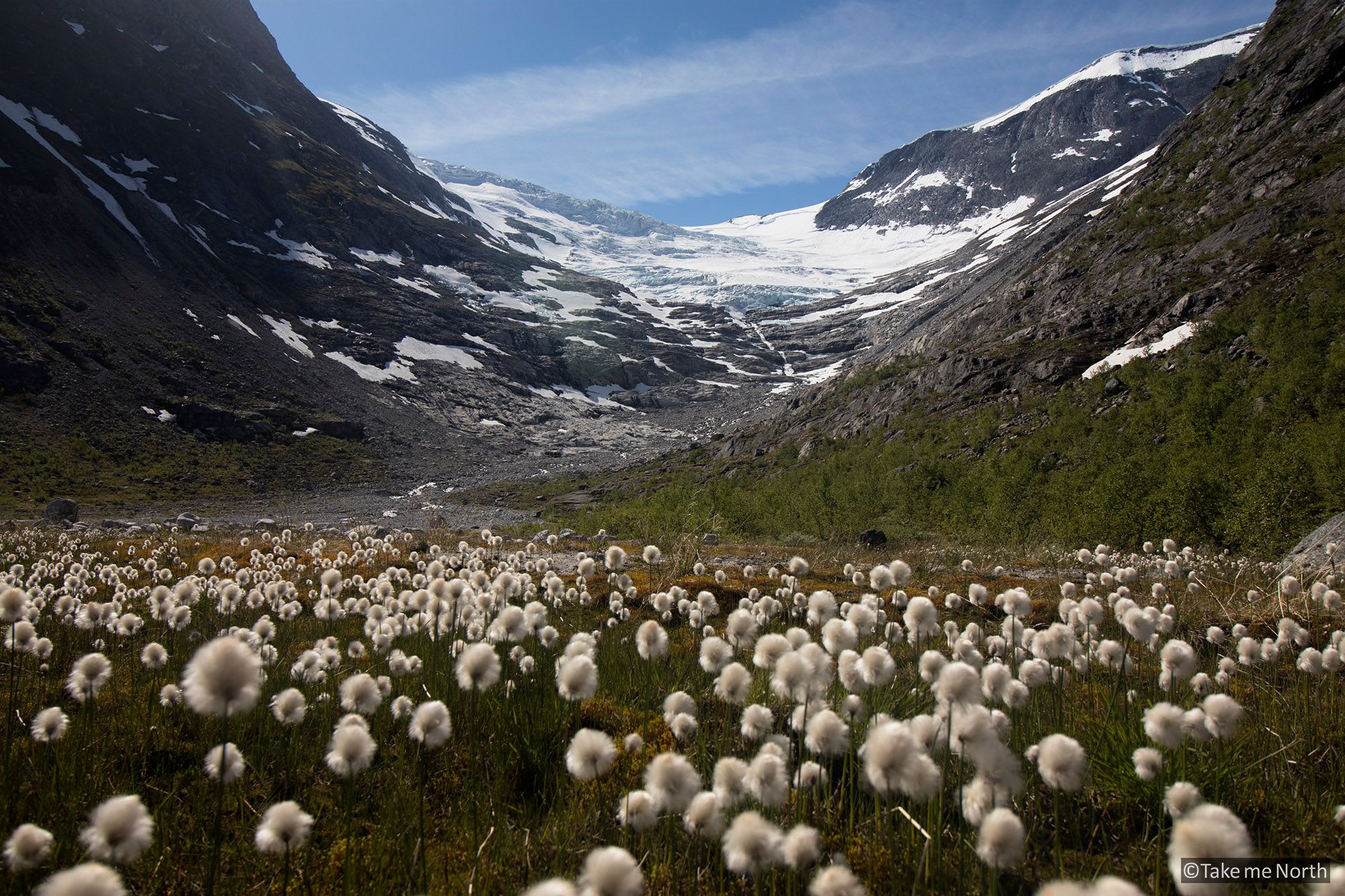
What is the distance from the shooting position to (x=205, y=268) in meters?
88.1

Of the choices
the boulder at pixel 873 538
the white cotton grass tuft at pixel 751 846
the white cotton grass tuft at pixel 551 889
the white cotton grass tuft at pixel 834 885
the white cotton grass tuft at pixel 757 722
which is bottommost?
A: the boulder at pixel 873 538

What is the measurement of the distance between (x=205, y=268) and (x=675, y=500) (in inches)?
3478

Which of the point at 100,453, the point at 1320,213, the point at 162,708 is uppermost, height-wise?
the point at 1320,213

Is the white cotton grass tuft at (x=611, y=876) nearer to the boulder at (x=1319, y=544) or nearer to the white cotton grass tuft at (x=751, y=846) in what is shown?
the white cotton grass tuft at (x=751, y=846)

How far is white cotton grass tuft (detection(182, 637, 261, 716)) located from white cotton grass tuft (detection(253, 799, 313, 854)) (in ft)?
1.38

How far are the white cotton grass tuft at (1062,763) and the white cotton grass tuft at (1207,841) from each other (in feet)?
1.85

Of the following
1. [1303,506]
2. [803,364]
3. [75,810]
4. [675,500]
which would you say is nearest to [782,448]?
[675,500]

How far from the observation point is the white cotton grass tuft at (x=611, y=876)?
61.2 inches

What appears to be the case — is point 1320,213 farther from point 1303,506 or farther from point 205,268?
point 205,268

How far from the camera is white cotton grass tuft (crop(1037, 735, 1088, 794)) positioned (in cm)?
207

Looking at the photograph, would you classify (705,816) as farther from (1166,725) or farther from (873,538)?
(873,538)

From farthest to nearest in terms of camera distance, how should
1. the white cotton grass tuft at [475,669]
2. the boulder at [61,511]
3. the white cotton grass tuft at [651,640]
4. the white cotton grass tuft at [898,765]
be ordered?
the boulder at [61,511]
the white cotton grass tuft at [651,640]
the white cotton grass tuft at [475,669]
the white cotton grass tuft at [898,765]

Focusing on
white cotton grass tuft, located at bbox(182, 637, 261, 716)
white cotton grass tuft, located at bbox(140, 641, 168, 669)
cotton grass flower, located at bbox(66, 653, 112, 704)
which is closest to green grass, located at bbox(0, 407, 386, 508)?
white cotton grass tuft, located at bbox(140, 641, 168, 669)

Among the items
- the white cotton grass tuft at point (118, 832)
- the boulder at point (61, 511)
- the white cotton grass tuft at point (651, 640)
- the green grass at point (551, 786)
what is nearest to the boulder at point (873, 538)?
the green grass at point (551, 786)
